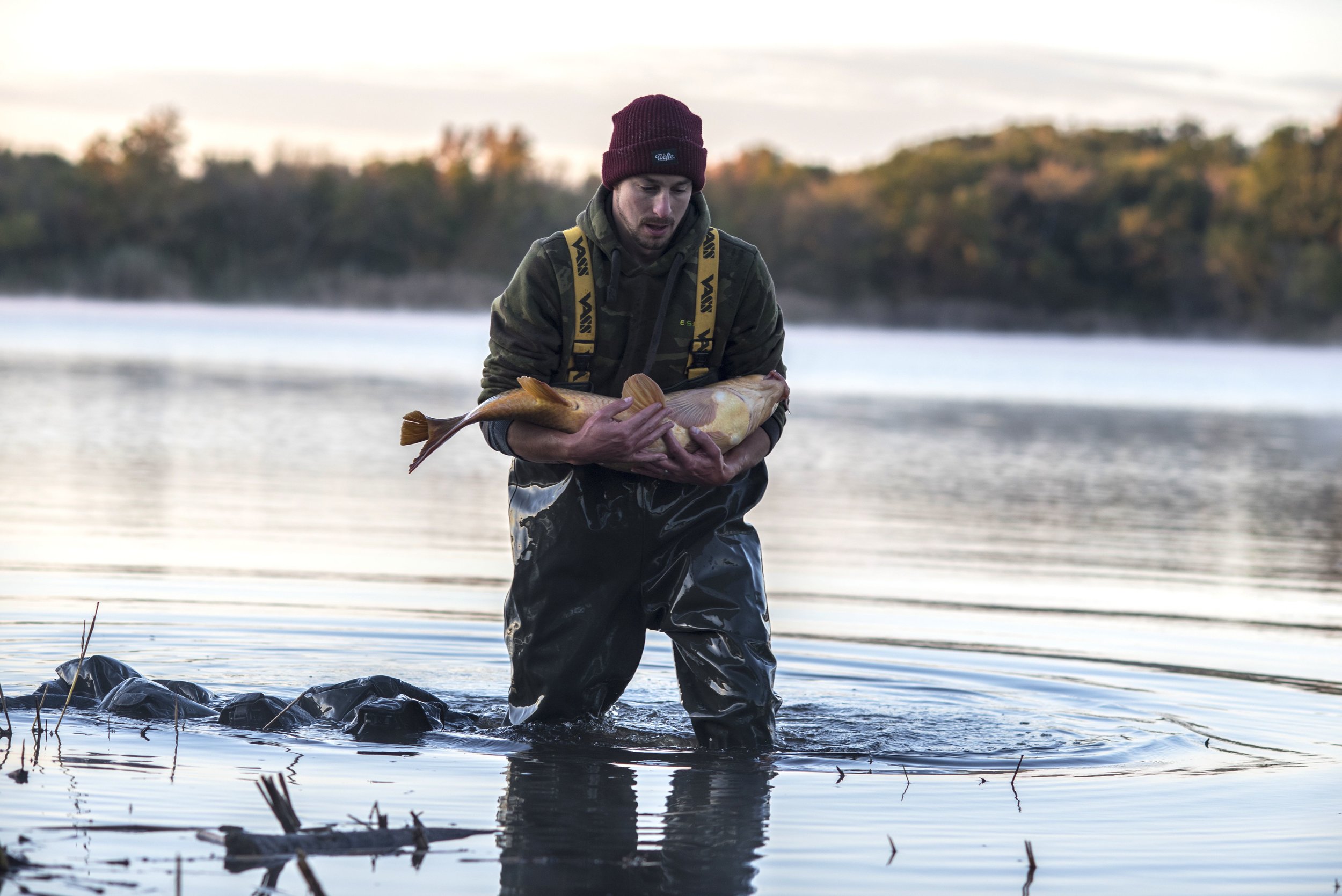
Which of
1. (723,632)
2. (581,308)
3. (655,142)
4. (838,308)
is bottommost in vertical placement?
(723,632)

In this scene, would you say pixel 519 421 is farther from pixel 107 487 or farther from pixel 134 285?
pixel 134 285

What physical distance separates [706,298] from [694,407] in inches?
14.3

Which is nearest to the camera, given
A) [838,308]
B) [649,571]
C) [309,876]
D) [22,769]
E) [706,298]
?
[309,876]

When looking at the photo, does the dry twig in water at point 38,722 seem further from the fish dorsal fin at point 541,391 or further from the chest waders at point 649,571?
the fish dorsal fin at point 541,391

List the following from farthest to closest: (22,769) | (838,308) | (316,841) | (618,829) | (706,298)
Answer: (838,308) < (706,298) < (22,769) < (618,829) < (316,841)

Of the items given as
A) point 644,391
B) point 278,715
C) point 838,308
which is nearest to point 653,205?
point 644,391

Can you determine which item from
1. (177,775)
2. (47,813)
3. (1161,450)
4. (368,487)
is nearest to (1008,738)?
(177,775)

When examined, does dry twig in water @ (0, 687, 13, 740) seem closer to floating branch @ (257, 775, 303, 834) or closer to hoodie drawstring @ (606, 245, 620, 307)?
floating branch @ (257, 775, 303, 834)

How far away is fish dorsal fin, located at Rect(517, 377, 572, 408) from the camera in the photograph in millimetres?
4785

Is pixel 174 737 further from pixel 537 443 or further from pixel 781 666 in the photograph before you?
pixel 781 666

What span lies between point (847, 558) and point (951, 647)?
90.0 inches

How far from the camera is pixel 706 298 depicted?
5066 mm

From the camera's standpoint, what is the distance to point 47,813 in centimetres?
417

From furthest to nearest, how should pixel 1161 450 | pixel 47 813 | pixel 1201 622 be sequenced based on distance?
pixel 1161 450, pixel 1201 622, pixel 47 813
